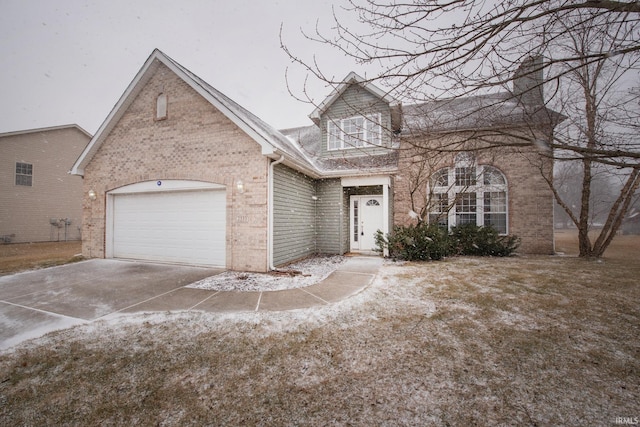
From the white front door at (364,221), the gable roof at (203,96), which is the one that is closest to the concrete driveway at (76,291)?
the gable roof at (203,96)

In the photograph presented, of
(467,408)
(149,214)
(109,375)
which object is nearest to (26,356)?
(109,375)

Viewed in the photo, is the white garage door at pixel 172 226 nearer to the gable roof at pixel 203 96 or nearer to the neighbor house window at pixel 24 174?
the gable roof at pixel 203 96

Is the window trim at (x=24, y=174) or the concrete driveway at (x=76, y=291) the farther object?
the window trim at (x=24, y=174)

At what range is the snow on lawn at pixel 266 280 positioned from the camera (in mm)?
5336

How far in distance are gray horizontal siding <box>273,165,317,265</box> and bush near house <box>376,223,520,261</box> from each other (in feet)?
9.10

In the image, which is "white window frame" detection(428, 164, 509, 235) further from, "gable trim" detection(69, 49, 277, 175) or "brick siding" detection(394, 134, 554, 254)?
"gable trim" detection(69, 49, 277, 175)

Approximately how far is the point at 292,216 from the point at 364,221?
151 inches

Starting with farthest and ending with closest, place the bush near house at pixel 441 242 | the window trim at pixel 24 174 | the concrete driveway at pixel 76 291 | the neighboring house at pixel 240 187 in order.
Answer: the window trim at pixel 24 174 → the bush near house at pixel 441 242 → the neighboring house at pixel 240 187 → the concrete driveway at pixel 76 291

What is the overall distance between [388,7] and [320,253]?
8569 millimetres

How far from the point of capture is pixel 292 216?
834cm

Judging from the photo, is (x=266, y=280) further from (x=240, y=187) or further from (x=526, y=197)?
(x=526, y=197)

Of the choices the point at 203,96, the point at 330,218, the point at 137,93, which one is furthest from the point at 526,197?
the point at 137,93

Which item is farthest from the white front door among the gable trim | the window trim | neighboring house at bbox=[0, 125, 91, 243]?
the window trim

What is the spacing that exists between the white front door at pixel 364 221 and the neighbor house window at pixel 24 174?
19.8 meters
